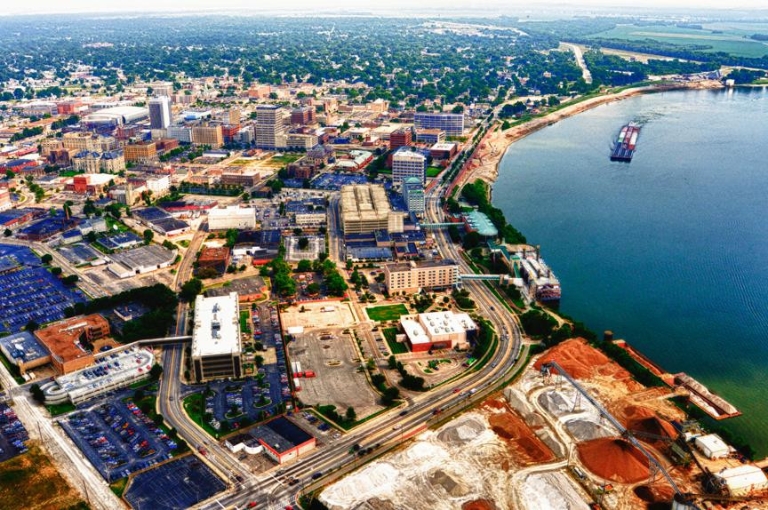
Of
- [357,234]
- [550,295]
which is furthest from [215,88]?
[550,295]

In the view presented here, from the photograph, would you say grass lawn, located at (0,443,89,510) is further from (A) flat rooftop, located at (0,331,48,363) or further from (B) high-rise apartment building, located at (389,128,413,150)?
(B) high-rise apartment building, located at (389,128,413,150)

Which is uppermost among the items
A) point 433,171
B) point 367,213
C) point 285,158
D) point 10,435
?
point 367,213

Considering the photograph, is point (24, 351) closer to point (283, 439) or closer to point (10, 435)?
point (10, 435)

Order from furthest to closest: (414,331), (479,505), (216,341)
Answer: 1. (414,331)
2. (216,341)
3. (479,505)

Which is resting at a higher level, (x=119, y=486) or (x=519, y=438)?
(x=519, y=438)

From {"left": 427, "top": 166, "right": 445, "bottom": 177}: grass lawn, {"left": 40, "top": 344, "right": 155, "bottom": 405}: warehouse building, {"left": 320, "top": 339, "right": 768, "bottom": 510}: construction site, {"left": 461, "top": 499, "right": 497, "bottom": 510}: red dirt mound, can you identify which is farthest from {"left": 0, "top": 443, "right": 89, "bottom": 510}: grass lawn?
{"left": 427, "top": 166, "right": 445, "bottom": 177}: grass lawn

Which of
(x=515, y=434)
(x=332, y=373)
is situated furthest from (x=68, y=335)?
(x=515, y=434)
